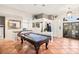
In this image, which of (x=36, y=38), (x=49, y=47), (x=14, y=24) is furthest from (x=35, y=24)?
(x=49, y=47)

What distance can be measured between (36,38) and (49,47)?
321mm

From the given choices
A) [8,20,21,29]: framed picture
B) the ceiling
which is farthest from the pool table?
the ceiling

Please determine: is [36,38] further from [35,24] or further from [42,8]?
[42,8]

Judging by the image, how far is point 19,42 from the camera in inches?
108

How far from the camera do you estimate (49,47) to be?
109 inches

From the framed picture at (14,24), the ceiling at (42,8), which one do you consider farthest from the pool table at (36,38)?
the ceiling at (42,8)

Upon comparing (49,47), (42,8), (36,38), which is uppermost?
(42,8)

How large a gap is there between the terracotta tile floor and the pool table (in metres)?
0.07

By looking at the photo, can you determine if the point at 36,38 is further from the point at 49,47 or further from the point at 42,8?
the point at 42,8

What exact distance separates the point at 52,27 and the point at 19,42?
73 centimetres

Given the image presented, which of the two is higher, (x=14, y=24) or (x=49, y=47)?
(x=14, y=24)
